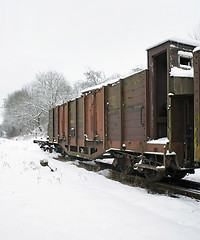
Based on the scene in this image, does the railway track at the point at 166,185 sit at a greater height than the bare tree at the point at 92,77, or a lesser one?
lesser

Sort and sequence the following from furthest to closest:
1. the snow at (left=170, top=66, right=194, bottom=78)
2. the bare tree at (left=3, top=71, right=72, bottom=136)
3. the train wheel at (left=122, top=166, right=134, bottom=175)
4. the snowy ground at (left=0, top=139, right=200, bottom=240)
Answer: the bare tree at (left=3, top=71, right=72, bottom=136) → the train wheel at (left=122, top=166, right=134, bottom=175) → the snow at (left=170, top=66, right=194, bottom=78) → the snowy ground at (left=0, top=139, right=200, bottom=240)

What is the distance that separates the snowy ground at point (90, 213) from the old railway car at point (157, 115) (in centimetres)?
96

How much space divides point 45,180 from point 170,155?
3.55m

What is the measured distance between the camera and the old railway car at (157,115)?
5027 millimetres

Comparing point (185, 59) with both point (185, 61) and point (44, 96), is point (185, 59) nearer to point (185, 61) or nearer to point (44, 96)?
point (185, 61)

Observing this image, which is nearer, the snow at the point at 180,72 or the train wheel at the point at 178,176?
the snow at the point at 180,72

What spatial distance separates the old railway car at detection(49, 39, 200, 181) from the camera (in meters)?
5.03

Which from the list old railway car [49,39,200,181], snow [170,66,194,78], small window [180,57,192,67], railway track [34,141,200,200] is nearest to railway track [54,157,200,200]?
railway track [34,141,200,200]

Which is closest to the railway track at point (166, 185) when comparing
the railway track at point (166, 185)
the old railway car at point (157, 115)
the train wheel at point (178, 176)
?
the railway track at point (166, 185)

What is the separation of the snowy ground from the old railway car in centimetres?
96

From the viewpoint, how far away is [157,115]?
570cm

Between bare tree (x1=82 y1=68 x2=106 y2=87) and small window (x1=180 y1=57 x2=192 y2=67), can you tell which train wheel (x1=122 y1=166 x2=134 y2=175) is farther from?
bare tree (x1=82 y1=68 x2=106 y2=87)

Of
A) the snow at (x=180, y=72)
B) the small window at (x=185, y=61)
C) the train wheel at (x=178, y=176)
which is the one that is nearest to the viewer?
the snow at (x=180, y=72)

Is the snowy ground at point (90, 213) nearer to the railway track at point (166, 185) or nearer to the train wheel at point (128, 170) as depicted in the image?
the railway track at point (166, 185)
